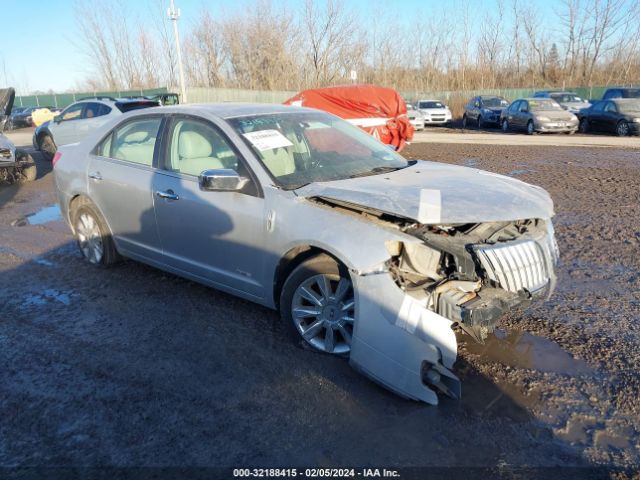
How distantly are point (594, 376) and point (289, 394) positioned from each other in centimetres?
194

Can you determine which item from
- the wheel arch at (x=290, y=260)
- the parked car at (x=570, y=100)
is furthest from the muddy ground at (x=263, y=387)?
the parked car at (x=570, y=100)

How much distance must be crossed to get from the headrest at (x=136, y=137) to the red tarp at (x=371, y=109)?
977 centimetres

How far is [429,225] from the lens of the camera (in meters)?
3.44

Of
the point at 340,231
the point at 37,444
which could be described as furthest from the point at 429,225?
the point at 37,444

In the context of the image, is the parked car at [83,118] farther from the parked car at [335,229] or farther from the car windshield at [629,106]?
the car windshield at [629,106]

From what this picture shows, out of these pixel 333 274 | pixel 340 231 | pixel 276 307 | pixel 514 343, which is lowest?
pixel 514 343

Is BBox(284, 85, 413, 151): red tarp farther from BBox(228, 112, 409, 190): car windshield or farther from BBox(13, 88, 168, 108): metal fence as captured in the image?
BBox(13, 88, 168, 108): metal fence

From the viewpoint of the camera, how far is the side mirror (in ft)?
12.5

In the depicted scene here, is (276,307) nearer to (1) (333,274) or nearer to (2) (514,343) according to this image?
(1) (333,274)

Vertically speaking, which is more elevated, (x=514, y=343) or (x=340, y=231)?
(x=340, y=231)

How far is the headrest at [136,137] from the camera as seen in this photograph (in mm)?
4910

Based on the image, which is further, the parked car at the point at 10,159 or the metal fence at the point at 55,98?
the metal fence at the point at 55,98

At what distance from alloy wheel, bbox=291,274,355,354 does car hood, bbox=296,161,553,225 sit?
0.56 metres

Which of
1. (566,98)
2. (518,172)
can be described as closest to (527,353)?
(518,172)
